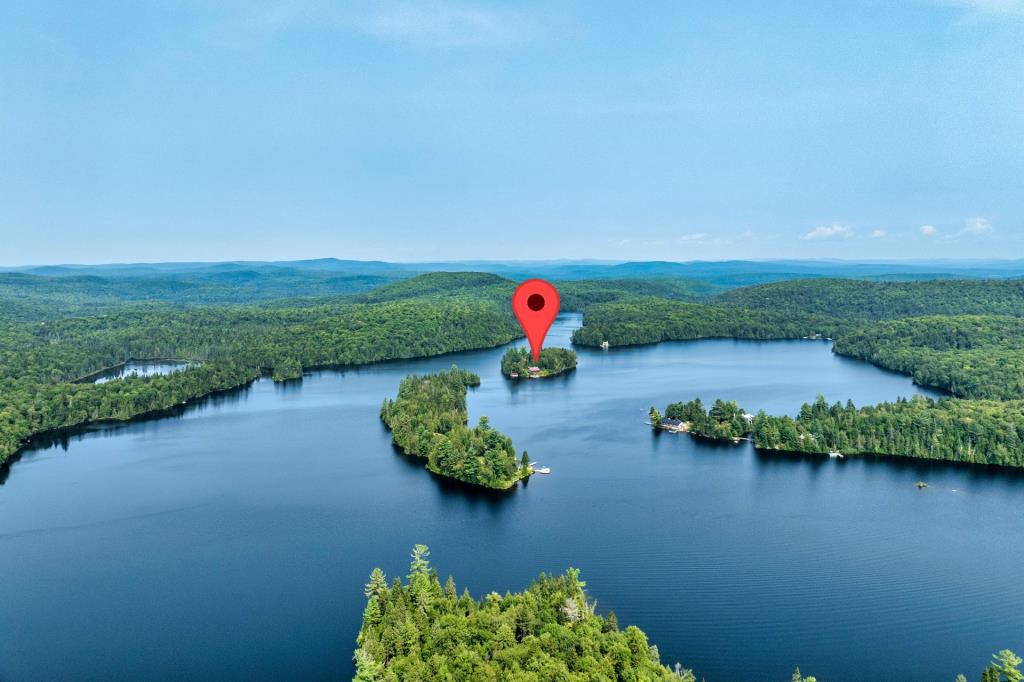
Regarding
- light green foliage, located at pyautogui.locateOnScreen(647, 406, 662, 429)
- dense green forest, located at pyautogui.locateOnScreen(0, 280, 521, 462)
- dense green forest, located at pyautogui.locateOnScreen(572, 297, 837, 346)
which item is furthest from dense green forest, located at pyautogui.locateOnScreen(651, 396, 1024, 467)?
dense green forest, located at pyautogui.locateOnScreen(572, 297, 837, 346)

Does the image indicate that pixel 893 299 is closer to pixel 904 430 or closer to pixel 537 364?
pixel 537 364

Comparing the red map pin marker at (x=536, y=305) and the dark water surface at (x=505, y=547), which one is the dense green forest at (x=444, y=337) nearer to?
the dark water surface at (x=505, y=547)

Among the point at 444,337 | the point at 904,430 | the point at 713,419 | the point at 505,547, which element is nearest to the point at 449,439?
the point at 505,547

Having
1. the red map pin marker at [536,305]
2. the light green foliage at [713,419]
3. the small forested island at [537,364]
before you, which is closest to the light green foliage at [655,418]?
the light green foliage at [713,419]

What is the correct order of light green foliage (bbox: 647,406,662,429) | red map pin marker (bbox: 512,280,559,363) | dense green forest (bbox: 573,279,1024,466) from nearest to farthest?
red map pin marker (bbox: 512,280,559,363), dense green forest (bbox: 573,279,1024,466), light green foliage (bbox: 647,406,662,429)

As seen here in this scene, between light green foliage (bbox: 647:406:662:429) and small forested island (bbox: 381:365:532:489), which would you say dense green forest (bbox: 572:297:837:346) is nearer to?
light green foliage (bbox: 647:406:662:429)

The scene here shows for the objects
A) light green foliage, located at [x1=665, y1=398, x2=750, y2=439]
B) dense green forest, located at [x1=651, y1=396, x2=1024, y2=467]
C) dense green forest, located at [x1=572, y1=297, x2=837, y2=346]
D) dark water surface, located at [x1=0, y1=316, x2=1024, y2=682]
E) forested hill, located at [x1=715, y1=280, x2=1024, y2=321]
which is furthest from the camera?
forested hill, located at [x1=715, y1=280, x2=1024, y2=321]
